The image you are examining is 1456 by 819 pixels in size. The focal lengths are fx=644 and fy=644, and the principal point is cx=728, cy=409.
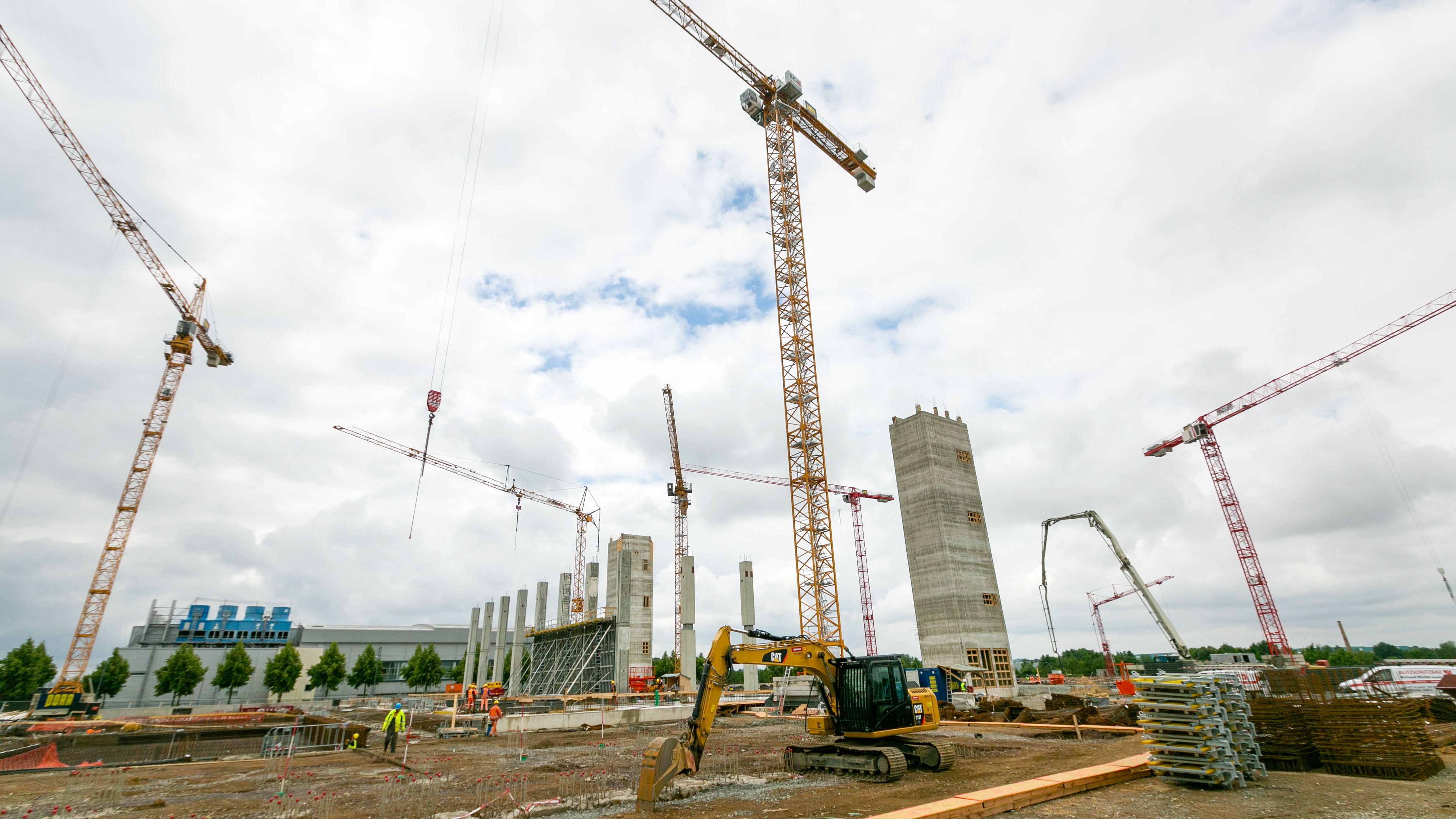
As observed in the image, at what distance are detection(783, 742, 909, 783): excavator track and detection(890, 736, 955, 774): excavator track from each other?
0.25 meters

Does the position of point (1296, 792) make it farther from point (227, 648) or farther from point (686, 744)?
point (227, 648)

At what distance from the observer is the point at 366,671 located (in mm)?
68500

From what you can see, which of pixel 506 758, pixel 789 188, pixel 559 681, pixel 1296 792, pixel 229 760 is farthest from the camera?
pixel 559 681

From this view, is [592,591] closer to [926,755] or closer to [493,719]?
[493,719]

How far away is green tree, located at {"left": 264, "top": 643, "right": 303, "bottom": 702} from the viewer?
60.7m

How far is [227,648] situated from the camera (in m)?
77.9

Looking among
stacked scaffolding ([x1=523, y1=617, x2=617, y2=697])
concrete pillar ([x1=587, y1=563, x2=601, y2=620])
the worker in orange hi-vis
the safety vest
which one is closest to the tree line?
stacked scaffolding ([x1=523, y1=617, x2=617, y2=697])

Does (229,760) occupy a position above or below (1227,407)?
below

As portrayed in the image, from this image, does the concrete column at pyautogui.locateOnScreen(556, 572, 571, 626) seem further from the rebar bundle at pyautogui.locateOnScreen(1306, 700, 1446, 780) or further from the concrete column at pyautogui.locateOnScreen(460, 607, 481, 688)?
the rebar bundle at pyautogui.locateOnScreen(1306, 700, 1446, 780)

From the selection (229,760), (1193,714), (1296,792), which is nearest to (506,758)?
(229,760)

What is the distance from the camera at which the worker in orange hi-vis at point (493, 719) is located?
88.9 feet

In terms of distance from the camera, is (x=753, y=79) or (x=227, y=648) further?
(x=227, y=648)

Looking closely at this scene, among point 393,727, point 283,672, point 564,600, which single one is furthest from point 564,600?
point 393,727

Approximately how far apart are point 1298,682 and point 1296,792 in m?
4.11
